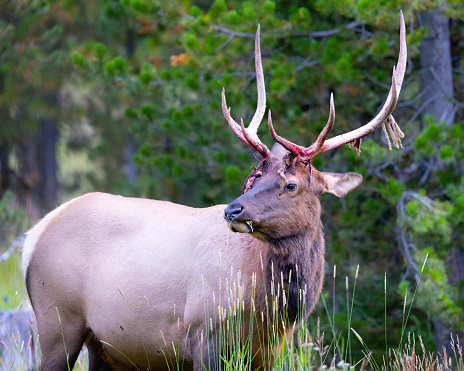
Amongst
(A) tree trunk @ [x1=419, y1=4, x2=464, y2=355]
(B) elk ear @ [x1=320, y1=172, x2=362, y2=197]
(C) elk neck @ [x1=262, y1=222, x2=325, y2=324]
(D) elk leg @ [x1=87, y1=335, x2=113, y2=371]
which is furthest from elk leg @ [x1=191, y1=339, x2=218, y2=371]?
(A) tree trunk @ [x1=419, y1=4, x2=464, y2=355]

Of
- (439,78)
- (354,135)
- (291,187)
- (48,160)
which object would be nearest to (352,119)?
(439,78)

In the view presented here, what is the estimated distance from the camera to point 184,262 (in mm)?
4242

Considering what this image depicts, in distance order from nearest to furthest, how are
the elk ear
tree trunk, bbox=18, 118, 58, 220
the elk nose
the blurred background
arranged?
the elk nose
the elk ear
the blurred background
tree trunk, bbox=18, 118, 58, 220

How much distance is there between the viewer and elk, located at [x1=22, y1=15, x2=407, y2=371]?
3832 millimetres

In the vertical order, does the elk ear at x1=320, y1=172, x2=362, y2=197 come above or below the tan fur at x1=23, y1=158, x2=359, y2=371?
above

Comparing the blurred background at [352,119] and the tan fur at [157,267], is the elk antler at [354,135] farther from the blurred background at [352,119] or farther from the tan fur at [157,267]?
the blurred background at [352,119]

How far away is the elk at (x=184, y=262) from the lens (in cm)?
383

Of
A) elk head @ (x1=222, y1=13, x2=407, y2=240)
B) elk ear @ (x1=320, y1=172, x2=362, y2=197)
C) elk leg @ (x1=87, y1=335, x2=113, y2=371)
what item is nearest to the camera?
elk head @ (x1=222, y1=13, x2=407, y2=240)

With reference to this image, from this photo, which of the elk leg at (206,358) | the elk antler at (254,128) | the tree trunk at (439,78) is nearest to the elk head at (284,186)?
the elk antler at (254,128)

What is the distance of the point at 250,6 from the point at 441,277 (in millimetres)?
3494

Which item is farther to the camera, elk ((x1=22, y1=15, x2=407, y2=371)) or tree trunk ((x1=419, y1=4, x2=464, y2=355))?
tree trunk ((x1=419, y1=4, x2=464, y2=355))

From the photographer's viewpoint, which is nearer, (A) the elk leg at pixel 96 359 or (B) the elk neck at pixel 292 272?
(B) the elk neck at pixel 292 272

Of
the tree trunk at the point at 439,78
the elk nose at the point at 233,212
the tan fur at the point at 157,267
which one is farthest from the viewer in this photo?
the tree trunk at the point at 439,78

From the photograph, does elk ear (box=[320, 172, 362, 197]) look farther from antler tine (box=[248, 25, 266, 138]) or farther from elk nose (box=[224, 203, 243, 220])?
elk nose (box=[224, 203, 243, 220])
